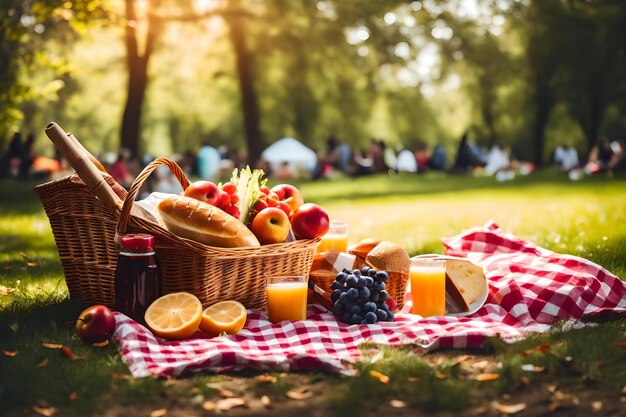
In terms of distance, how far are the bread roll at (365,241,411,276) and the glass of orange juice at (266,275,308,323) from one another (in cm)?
55

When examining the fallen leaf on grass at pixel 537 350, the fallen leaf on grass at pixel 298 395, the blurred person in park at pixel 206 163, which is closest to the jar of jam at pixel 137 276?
the fallen leaf on grass at pixel 298 395

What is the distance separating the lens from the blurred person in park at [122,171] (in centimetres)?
1816

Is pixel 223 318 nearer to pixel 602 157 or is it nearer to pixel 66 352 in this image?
pixel 66 352

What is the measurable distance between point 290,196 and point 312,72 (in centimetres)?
2368

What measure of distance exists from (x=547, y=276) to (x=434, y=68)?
2885 centimetres

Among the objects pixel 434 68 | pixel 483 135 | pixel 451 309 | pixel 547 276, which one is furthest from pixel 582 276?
pixel 483 135

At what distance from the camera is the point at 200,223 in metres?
4.85

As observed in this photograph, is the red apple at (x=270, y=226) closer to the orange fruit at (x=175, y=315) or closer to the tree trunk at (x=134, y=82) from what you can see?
the orange fruit at (x=175, y=315)

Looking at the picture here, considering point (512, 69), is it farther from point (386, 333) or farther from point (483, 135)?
point (386, 333)

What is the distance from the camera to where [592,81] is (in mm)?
36188

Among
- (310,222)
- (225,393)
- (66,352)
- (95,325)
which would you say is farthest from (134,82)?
(225,393)

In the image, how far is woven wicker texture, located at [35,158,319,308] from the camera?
485cm

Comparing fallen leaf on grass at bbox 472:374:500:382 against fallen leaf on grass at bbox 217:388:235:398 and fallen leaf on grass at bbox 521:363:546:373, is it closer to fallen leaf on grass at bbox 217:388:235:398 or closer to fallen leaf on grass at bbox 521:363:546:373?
fallen leaf on grass at bbox 521:363:546:373

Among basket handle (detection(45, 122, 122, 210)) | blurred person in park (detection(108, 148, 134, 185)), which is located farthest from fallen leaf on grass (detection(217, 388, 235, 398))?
blurred person in park (detection(108, 148, 134, 185))
